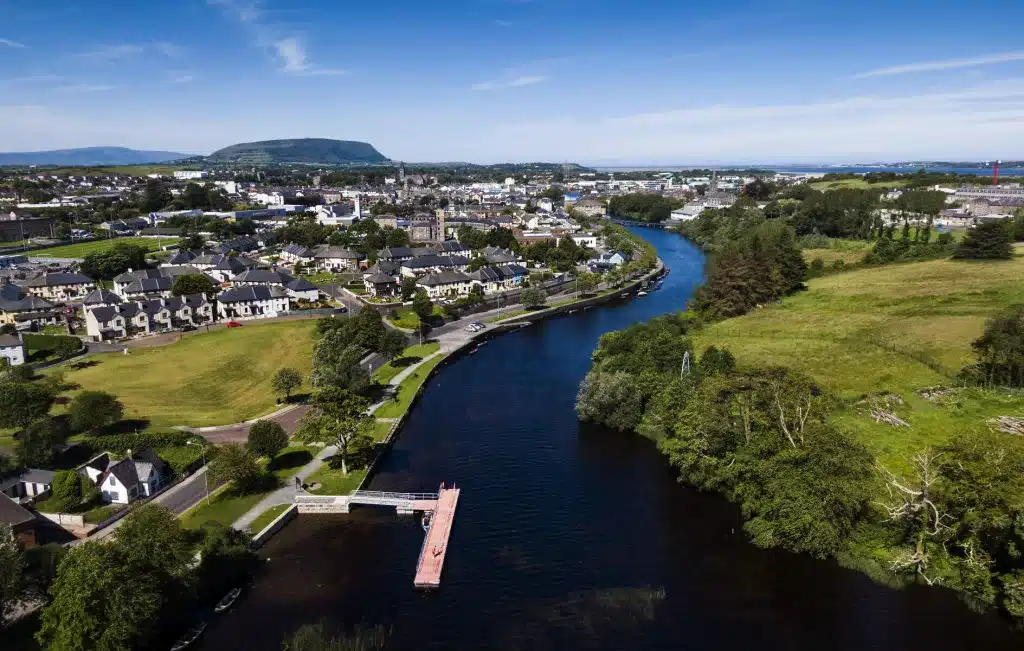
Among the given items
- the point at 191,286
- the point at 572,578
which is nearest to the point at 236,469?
the point at 572,578

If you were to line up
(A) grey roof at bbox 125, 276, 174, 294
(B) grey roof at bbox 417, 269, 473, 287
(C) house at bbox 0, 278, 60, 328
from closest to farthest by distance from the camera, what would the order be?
(C) house at bbox 0, 278, 60, 328 → (A) grey roof at bbox 125, 276, 174, 294 → (B) grey roof at bbox 417, 269, 473, 287

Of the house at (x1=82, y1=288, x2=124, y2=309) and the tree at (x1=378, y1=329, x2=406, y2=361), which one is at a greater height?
the house at (x1=82, y1=288, x2=124, y2=309)

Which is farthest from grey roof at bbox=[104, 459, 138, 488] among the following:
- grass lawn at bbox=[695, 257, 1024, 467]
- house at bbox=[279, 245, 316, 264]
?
house at bbox=[279, 245, 316, 264]

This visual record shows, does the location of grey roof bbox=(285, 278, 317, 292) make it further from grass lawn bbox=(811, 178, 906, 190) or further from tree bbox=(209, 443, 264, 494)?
grass lawn bbox=(811, 178, 906, 190)

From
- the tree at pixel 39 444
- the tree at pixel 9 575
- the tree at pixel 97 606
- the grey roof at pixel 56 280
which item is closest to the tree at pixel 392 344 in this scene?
the tree at pixel 39 444

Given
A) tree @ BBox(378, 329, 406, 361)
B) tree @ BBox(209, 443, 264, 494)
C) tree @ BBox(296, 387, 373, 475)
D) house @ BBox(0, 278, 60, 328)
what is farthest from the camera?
house @ BBox(0, 278, 60, 328)

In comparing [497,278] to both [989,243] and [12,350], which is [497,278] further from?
[989,243]

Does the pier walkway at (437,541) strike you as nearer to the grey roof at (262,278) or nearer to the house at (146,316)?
the house at (146,316)
